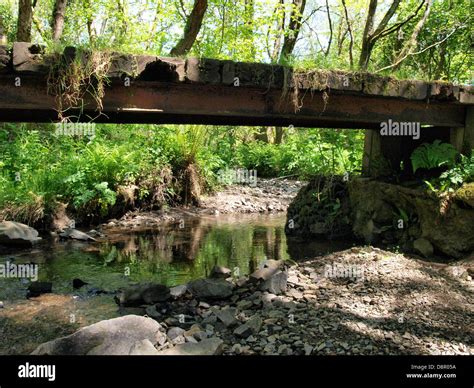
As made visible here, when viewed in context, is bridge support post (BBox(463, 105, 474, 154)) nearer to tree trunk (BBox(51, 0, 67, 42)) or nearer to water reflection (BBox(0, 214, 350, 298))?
water reflection (BBox(0, 214, 350, 298))

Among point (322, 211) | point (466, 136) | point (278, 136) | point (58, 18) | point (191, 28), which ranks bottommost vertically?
point (322, 211)

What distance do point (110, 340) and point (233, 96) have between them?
3.70 m

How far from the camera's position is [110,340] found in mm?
4035

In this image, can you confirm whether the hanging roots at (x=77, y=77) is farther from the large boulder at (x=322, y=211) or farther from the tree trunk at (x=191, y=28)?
the tree trunk at (x=191, y=28)

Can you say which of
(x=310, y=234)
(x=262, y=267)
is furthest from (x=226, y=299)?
(x=310, y=234)

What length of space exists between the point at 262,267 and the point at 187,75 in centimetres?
287

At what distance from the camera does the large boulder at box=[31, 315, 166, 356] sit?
12.7ft
